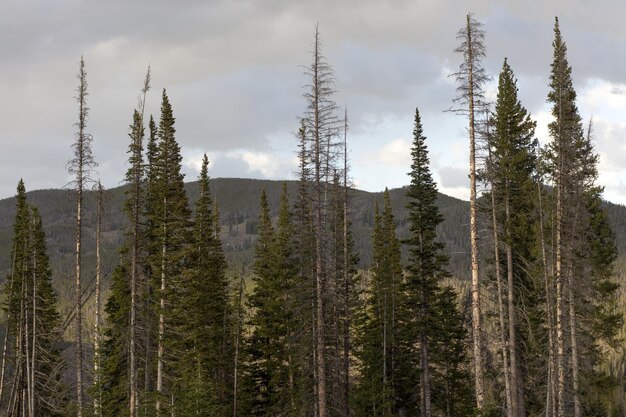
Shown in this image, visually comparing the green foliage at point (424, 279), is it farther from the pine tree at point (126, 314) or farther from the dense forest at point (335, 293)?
the pine tree at point (126, 314)

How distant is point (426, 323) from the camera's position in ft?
130

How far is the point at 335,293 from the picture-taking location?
104 feet

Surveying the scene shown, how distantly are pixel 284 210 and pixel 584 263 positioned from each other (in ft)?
81.1

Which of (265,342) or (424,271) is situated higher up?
(424,271)

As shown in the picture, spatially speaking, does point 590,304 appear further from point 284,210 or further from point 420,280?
point 284,210

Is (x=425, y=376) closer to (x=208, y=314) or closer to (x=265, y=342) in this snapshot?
(x=265, y=342)

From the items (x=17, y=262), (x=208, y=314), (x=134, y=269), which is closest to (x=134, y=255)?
(x=134, y=269)

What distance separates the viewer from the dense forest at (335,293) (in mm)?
29953

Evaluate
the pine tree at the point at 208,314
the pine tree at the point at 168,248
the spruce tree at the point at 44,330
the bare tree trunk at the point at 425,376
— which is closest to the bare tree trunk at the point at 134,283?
the pine tree at the point at 168,248

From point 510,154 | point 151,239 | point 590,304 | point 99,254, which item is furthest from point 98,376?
point 590,304

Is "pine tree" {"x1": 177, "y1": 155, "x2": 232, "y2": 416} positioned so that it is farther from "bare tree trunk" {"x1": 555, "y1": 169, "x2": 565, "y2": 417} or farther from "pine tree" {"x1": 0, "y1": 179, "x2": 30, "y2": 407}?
"bare tree trunk" {"x1": 555, "y1": 169, "x2": 565, "y2": 417}

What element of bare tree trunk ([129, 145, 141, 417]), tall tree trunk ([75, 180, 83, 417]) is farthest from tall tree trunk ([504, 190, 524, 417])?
tall tree trunk ([75, 180, 83, 417])

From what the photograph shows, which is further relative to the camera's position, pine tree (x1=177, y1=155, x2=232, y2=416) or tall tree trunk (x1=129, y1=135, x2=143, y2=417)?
pine tree (x1=177, y1=155, x2=232, y2=416)

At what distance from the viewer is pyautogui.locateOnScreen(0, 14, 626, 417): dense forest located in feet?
98.3
